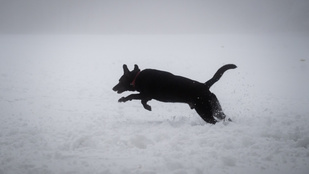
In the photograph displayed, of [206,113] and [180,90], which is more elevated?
[180,90]

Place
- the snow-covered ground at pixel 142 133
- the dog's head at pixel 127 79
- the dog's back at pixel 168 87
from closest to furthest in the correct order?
1. the snow-covered ground at pixel 142 133
2. the dog's back at pixel 168 87
3. the dog's head at pixel 127 79

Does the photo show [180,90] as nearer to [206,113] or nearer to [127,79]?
[206,113]

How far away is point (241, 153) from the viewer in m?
3.31

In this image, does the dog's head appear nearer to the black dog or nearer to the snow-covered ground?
the black dog

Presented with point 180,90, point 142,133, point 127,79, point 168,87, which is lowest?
point 142,133

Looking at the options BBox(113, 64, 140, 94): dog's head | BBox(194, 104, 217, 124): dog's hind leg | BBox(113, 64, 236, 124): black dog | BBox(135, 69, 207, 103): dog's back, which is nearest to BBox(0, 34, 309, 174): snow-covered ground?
BBox(194, 104, 217, 124): dog's hind leg

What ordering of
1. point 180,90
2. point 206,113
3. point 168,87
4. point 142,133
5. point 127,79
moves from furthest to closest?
point 127,79 → point 168,87 → point 180,90 → point 206,113 → point 142,133

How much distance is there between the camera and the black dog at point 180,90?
4.67 m

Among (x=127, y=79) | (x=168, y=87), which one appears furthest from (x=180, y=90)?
(x=127, y=79)

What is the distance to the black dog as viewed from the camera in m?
4.67

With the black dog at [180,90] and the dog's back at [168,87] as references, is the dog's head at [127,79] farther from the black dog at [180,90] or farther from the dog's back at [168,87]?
the dog's back at [168,87]

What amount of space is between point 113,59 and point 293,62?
11.3 meters

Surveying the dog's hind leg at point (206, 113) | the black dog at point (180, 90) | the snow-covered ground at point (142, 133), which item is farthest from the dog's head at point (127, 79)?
the dog's hind leg at point (206, 113)

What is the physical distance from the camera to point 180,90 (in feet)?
15.9
